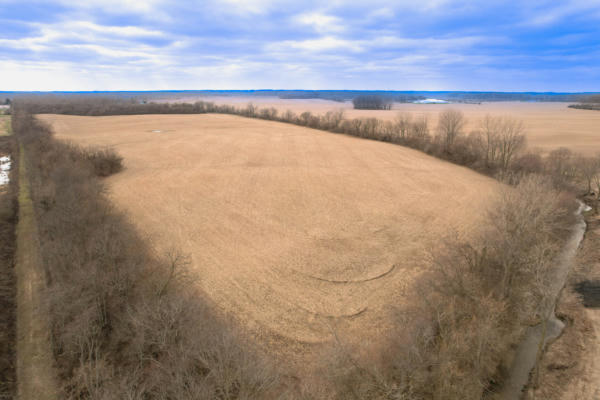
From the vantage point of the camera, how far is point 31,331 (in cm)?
1888

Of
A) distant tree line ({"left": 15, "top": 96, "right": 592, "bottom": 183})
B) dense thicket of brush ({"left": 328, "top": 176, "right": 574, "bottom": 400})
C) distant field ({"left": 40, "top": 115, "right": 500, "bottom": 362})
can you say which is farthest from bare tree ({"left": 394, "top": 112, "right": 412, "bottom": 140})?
dense thicket of brush ({"left": 328, "top": 176, "right": 574, "bottom": 400})

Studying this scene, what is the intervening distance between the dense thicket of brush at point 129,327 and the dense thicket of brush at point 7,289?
2.09 metres

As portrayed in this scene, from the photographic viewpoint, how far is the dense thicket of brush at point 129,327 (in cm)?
1223

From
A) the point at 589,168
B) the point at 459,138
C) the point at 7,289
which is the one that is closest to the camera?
the point at 7,289

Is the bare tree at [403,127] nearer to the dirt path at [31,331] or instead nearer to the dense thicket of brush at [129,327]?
the dense thicket of brush at [129,327]

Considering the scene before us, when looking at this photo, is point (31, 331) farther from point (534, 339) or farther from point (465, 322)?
point (534, 339)

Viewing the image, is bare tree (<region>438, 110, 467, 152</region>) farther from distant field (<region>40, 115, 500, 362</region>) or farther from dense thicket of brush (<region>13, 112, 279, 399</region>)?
dense thicket of brush (<region>13, 112, 279, 399</region>)

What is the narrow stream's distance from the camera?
16.3 m

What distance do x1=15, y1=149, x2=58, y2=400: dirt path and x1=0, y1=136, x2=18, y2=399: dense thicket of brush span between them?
0.98 ft

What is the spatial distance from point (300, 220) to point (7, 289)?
2211cm

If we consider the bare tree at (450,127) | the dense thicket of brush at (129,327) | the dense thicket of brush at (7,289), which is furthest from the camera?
the bare tree at (450,127)

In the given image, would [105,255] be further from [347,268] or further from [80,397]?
[347,268]

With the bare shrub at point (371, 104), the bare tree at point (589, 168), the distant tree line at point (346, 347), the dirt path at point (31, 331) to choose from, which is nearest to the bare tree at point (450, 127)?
the bare tree at point (589, 168)

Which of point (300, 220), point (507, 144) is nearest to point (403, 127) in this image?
point (507, 144)
